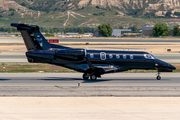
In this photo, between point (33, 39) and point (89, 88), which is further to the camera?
point (33, 39)

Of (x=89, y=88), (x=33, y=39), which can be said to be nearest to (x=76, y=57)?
(x=33, y=39)

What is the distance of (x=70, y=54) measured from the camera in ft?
95.3

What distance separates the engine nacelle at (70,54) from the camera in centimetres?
2898

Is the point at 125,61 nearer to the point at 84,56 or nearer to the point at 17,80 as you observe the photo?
the point at 84,56

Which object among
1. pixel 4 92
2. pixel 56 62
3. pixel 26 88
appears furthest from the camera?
pixel 56 62

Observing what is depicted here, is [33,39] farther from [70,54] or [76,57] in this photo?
[76,57]

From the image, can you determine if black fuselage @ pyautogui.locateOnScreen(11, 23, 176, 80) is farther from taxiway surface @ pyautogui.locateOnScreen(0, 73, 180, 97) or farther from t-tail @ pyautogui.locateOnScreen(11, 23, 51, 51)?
taxiway surface @ pyautogui.locateOnScreen(0, 73, 180, 97)

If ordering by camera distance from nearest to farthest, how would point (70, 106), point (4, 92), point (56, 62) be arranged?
point (70, 106) < point (4, 92) < point (56, 62)

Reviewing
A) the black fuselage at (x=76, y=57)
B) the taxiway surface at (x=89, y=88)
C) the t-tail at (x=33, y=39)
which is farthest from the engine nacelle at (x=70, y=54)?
the taxiway surface at (x=89, y=88)

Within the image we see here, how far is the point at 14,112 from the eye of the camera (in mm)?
16969

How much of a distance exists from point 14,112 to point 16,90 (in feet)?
22.5

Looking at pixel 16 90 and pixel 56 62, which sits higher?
pixel 56 62

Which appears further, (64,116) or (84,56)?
(84,56)

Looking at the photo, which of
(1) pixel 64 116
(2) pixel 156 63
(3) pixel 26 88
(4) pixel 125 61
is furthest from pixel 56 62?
(1) pixel 64 116
